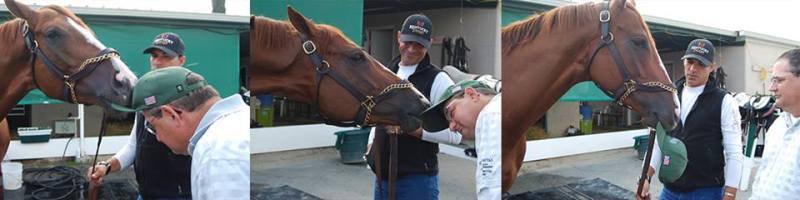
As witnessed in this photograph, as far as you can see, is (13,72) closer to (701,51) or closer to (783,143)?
(701,51)

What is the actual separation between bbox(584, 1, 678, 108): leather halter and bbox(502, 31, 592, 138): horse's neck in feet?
0.18

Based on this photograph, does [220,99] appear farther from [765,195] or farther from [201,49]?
[765,195]

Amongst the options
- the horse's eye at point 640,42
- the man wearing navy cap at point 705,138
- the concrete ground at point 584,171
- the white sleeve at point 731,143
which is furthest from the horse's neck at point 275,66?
the white sleeve at point 731,143

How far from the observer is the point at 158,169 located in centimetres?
158

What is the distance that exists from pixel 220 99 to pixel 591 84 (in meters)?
1.33

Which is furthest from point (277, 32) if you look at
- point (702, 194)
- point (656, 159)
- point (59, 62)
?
point (702, 194)

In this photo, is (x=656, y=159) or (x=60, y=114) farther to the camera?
(x=656, y=159)

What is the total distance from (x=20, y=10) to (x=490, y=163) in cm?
144

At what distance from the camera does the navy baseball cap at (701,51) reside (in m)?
2.52

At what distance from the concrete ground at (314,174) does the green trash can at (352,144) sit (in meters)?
0.02

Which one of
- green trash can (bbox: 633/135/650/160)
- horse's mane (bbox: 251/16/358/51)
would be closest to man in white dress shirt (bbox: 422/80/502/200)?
horse's mane (bbox: 251/16/358/51)

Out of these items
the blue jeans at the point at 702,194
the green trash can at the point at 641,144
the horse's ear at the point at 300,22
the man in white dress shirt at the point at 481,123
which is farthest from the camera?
the blue jeans at the point at 702,194

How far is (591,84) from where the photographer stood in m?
2.13

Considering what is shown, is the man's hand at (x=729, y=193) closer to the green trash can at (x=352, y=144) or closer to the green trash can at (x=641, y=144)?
the green trash can at (x=641, y=144)
